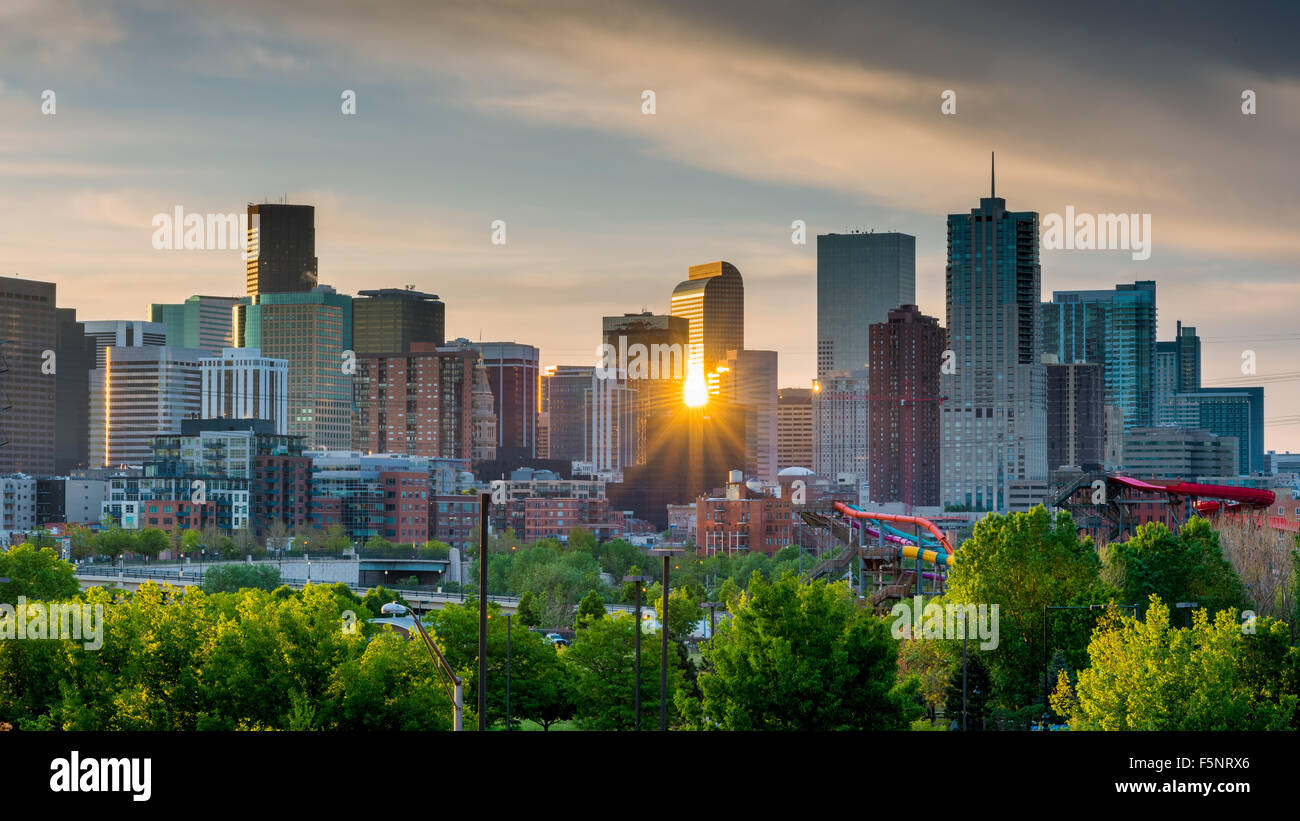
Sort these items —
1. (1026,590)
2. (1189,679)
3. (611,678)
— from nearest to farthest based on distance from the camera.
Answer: (1189,679) → (611,678) → (1026,590)

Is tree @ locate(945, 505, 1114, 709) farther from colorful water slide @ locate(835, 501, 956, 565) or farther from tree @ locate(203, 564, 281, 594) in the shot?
tree @ locate(203, 564, 281, 594)

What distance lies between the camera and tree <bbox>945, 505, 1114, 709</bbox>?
52750 millimetres

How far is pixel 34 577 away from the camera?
67.1m

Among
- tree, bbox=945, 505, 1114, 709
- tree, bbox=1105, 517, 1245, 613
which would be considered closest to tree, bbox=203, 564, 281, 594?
tree, bbox=1105, 517, 1245, 613

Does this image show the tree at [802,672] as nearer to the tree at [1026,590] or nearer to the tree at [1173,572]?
the tree at [1026,590]

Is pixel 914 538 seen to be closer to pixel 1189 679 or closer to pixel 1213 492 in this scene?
pixel 1213 492

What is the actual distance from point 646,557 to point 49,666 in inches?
4751

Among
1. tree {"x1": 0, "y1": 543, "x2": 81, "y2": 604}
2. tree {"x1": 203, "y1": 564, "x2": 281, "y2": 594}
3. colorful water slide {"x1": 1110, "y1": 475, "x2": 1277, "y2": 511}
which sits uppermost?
colorful water slide {"x1": 1110, "y1": 475, "x2": 1277, "y2": 511}

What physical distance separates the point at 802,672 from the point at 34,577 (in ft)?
146

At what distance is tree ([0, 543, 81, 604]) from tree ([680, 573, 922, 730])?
38297mm

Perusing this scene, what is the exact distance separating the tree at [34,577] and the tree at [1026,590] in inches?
1578

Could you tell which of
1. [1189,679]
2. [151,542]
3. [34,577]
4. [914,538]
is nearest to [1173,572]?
[1189,679]
